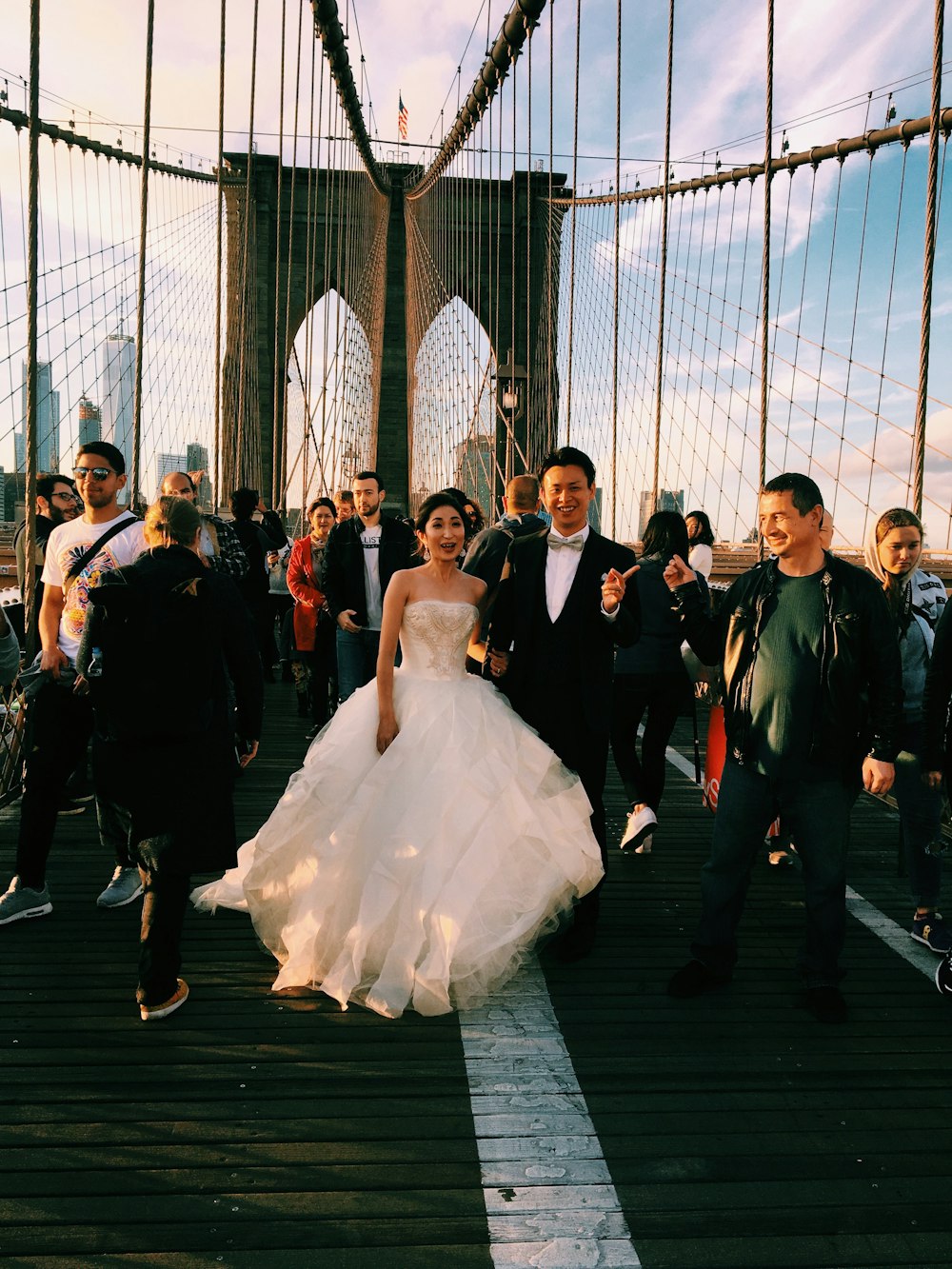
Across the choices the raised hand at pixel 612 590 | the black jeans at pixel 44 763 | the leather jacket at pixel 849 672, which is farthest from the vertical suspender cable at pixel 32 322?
the leather jacket at pixel 849 672

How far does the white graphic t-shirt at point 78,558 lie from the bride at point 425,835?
73cm

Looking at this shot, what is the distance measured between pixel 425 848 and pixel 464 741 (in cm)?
33

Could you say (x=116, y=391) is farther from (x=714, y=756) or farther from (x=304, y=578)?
(x=714, y=756)

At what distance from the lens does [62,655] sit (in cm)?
277

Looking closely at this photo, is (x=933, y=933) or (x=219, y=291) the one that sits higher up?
(x=219, y=291)

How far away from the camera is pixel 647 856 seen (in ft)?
12.1

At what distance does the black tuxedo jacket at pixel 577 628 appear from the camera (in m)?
2.76

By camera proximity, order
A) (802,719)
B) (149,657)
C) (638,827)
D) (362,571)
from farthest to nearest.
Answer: (362,571)
(638,827)
(802,719)
(149,657)

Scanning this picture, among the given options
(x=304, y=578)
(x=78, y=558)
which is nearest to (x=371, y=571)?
A: (x=304, y=578)

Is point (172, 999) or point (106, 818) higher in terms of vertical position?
point (106, 818)

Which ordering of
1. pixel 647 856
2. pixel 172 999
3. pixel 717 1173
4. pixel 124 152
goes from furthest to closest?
pixel 124 152 < pixel 647 856 < pixel 172 999 < pixel 717 1173

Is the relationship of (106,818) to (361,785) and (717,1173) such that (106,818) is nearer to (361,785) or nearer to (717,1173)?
(361,785)

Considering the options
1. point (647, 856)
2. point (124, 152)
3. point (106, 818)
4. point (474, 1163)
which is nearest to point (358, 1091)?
point (474, 1163)

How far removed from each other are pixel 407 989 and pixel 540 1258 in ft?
2.78
